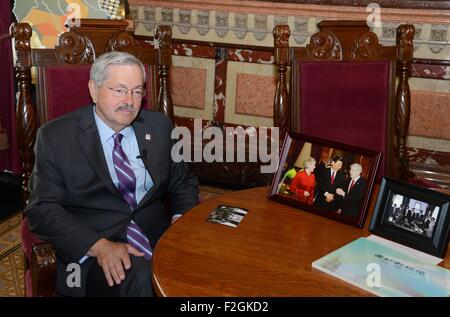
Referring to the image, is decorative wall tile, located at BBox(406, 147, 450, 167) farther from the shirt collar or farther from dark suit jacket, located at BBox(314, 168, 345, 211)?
the shirt collar

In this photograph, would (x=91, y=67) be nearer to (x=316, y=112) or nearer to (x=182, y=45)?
(x=316, y=112)

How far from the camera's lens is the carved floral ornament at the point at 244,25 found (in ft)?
11.8

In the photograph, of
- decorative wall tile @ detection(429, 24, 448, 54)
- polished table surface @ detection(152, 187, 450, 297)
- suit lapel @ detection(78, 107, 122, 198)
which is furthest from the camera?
decorative wall tile @ detection(429, 24, 448, 54)

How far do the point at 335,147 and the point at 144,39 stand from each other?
9.47ft

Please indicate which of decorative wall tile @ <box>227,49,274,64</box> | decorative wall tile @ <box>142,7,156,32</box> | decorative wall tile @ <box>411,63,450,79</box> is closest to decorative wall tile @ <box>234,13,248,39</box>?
decorative wall tile @ <box>227,49,274,64</box>

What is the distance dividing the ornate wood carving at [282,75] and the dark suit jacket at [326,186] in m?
0.71

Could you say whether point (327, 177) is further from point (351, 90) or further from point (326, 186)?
point (351, 90)

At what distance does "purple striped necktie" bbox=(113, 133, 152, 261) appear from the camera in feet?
6.79

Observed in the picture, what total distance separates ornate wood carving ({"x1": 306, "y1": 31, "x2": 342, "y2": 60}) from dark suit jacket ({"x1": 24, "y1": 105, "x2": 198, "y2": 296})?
2.87 ft

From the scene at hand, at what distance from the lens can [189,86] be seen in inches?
172

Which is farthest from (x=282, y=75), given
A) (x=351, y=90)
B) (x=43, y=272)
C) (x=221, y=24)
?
(x=221, y=24)

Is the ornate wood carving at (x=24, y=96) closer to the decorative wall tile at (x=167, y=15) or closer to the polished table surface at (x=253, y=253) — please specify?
the polished table surface at (x=253, y=253)

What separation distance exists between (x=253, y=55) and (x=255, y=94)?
287mm

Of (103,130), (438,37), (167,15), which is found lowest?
(103,130)
